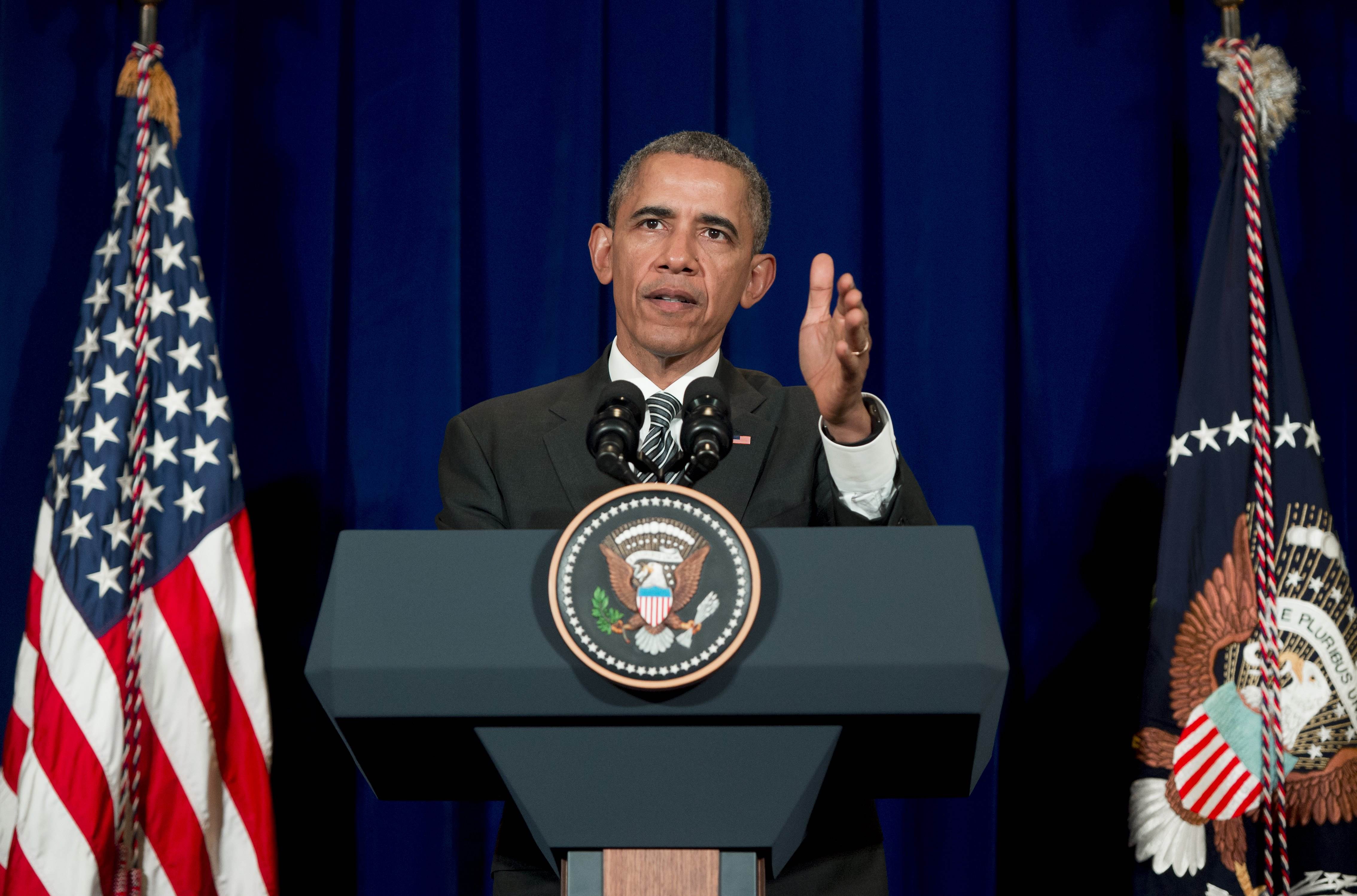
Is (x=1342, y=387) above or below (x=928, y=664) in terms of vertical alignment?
above

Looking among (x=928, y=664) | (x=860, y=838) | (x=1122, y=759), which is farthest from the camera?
(x=1122, y=759)

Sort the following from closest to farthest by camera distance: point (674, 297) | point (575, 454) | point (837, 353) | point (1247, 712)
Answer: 1. point (837, 353)
2. point (575, 454)
3. point (674, 297)
4. point (1247, 712)

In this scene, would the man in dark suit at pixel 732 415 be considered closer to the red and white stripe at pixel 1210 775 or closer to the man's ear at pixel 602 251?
the man's ear at pixel 602 251

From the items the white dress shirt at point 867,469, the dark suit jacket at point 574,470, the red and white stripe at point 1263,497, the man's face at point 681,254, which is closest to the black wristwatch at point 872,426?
the white dress shirt at point 867,469

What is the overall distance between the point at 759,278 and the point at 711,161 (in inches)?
8.4

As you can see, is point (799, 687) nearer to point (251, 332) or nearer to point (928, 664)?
point (928, 664)

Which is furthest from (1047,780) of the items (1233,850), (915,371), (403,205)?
(403,205)

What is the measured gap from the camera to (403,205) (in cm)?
287

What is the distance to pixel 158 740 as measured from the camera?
7.70 feet

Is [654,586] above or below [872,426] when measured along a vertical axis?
below

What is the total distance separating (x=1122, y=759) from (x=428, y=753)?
2138mm

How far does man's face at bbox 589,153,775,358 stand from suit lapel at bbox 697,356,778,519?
0.60 ft

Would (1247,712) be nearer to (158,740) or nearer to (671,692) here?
(671,692)

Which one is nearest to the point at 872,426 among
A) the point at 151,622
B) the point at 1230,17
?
the point at 151,622
